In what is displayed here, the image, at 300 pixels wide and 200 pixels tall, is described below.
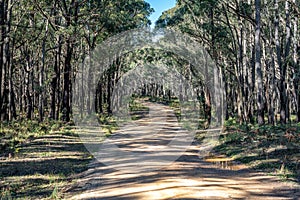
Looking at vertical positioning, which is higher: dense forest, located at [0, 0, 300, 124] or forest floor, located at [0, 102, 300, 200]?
dense forest, located at [0, 0, 300, 124]

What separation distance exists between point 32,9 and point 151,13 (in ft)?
56.1

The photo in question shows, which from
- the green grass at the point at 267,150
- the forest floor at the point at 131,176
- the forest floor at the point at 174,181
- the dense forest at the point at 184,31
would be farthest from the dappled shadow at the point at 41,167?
the dense forest at the point at 184,31

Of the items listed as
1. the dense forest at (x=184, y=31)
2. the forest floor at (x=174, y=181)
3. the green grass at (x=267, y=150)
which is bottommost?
the forest floor at (x=174, y=181)

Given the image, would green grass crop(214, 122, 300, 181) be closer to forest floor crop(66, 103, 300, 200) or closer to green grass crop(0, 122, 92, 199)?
forest floor crop(66, 103, 300, 200)

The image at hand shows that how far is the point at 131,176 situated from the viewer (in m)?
9.30

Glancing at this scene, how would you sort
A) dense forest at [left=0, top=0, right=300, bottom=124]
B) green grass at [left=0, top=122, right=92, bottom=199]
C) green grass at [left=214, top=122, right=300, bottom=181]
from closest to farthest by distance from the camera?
green grass at [left=0, top=122, right=92, bottom=199], green grass at [left=214, top=122, right=300, bottom=181], dense forest at [left=0, top=0, right=300, bottom=124]

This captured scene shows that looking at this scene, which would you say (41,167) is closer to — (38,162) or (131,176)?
(38,162)

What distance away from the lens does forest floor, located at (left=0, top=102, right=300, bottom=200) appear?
7.63 metres

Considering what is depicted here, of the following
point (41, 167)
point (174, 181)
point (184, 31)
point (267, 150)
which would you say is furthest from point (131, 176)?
point (184, 31)

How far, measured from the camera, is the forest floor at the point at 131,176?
7629 mm

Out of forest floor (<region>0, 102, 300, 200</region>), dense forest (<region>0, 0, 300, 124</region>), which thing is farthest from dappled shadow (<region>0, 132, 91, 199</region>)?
dense forest (<region>0, 0, 300, 124</region>)

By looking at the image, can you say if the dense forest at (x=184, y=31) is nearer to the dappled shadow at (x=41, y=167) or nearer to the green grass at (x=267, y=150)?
the green grass at (x=267, y=150)

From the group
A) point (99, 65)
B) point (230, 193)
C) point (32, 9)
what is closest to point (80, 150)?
point (230, 193)

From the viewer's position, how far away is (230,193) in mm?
7484
